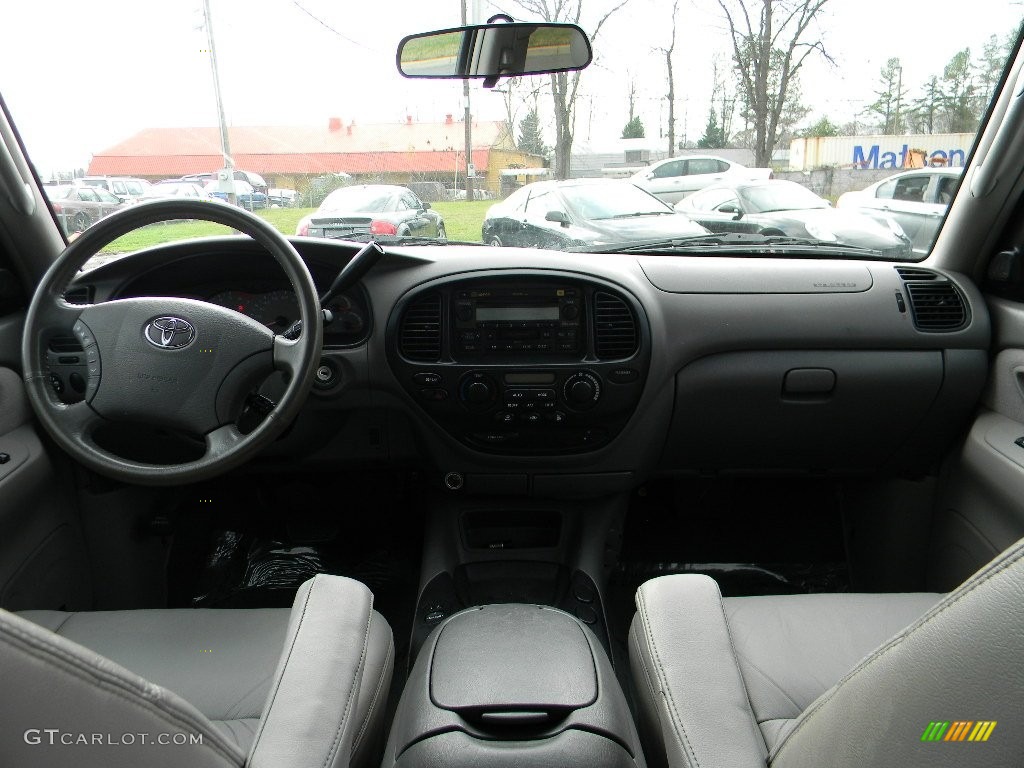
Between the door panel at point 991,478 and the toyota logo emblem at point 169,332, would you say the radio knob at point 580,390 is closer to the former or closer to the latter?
the toyota logo emblem at point 169,332

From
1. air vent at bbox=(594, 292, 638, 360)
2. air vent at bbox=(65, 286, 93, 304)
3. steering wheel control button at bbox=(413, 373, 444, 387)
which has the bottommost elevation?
steering wheel control button at bbox=(413, 373, 444, 387)

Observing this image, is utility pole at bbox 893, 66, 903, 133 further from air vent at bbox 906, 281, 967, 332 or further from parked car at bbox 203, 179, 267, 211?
parked car at bbox 203, 179, 267, 211

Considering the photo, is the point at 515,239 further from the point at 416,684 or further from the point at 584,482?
the point at 416,684

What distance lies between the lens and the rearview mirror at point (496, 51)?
82.9 inches

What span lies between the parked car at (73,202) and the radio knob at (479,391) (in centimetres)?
128

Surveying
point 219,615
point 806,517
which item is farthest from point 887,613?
point 219,615

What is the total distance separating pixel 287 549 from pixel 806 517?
2.03 metres

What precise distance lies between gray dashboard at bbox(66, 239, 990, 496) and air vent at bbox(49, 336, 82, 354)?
1.11 feet

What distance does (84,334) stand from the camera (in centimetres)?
182

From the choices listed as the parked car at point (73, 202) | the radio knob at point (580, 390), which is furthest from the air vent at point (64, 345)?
the radio knob at point (580, 390)

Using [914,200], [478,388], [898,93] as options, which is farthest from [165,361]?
[898,93]

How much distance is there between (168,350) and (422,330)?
32.2 inches

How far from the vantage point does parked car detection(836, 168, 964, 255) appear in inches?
104
